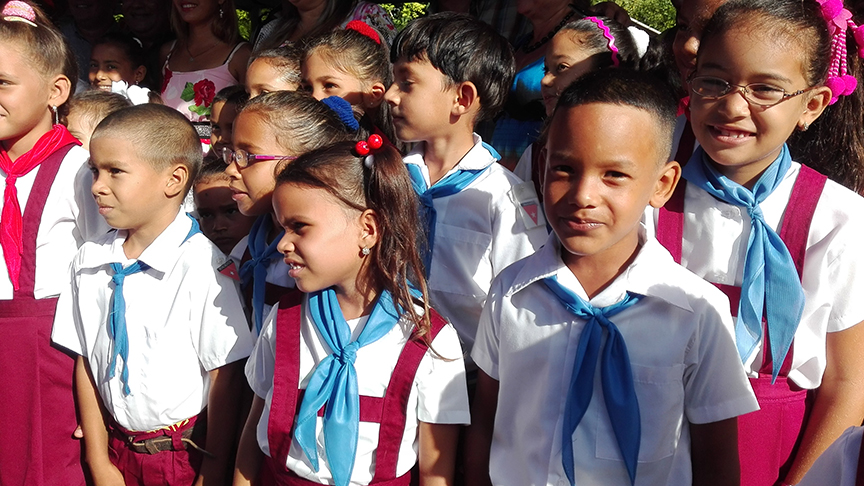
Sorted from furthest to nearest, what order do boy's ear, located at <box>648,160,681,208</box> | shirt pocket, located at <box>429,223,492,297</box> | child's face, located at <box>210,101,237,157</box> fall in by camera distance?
child's face, located at <box>210,101,237,157</box> < shirt pocket, located at <box>429,223,492,297</box> < boy's ear, located at <box>648,160,681,208</box>

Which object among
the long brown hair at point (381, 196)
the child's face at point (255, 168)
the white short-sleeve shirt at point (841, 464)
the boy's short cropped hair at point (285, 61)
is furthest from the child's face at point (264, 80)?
the white short-sleeve shirt at point (841, 464)

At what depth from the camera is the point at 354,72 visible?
9.93 feet

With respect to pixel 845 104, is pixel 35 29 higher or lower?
higher

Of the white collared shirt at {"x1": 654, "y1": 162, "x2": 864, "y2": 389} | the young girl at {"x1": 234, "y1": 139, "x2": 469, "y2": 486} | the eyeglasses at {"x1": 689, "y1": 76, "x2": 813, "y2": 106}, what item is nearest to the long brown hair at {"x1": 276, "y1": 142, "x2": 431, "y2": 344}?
the young girl at {"x1": 234, "y1": 139, "x2": 469, "y2": 486}

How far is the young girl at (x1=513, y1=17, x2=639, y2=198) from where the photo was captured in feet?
8.73

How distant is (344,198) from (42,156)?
4.64ft

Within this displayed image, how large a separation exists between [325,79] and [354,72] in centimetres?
14

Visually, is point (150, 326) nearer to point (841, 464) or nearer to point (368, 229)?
point (368, 229)

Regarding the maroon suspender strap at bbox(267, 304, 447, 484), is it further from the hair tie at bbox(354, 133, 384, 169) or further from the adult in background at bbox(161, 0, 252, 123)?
the adult in background at bbox(161, 0, 252, 123)

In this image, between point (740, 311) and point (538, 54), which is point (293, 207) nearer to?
point (740, 311)

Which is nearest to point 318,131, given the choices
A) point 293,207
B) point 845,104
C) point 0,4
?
point 293,207

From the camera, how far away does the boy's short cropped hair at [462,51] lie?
8.46ft

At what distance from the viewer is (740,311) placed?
1.77m

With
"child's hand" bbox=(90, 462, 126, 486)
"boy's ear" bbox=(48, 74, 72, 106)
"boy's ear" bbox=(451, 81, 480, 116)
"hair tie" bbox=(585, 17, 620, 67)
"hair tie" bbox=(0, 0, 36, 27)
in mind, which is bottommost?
"child's hand" bbox=(90, 462, 126, 486)
